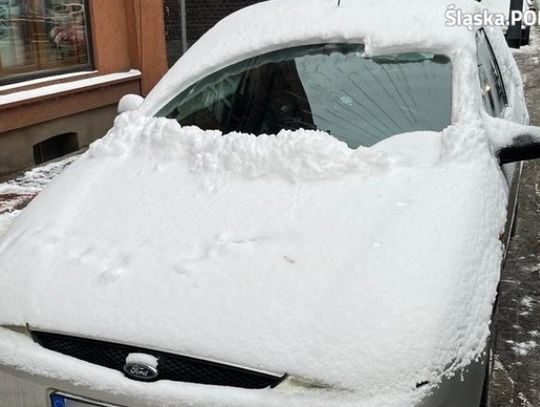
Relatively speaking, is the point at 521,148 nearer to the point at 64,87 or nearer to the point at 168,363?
the point at 168,363

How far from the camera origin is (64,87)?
6801 mm

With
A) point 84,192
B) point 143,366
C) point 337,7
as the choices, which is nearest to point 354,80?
point 337,7

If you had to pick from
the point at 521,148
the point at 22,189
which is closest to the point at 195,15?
the point at 22,189

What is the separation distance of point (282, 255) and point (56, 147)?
579 cm

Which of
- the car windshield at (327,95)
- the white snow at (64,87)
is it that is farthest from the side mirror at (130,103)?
the white snow at (64,87)

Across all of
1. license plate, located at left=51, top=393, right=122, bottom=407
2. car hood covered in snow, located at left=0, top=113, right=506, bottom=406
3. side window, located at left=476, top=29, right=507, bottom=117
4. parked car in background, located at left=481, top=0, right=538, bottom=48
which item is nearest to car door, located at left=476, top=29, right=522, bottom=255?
side window, located at left=476, top=29, right=507, bottom=117

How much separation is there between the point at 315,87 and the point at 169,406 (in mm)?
1744

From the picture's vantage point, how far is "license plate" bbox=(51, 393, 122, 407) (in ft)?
6.48

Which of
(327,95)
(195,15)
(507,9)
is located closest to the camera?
(327,95)

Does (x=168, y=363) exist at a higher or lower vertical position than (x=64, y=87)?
lower

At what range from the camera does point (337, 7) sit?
3381mm

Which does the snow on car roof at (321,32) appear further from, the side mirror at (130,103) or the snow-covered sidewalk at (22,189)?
the snow-covered sidewalk at (22,189)

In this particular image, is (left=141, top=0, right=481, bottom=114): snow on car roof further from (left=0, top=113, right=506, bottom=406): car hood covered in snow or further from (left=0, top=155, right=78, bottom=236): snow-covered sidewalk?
(left=0, top=155, right=78, bottom=236): snow-covered sidewalk

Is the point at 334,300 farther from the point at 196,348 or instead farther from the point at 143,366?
the point at 143,366
